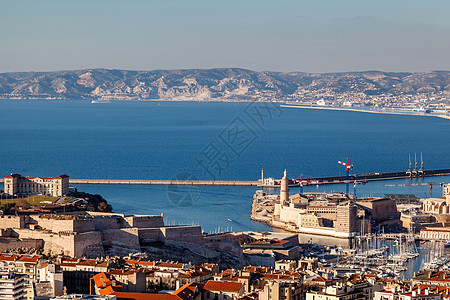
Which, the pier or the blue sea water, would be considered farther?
the pier

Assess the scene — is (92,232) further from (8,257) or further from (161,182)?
(161,182)

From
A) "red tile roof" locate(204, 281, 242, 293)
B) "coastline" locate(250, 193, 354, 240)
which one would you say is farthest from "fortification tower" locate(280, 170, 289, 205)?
"red tile roof" locate(204, 281, 242, 293)

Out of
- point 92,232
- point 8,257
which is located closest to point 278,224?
point 92,232

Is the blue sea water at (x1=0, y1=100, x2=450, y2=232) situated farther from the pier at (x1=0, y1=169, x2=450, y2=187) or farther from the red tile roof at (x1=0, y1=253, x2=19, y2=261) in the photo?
the red tile roof at (x1=0, y1=253, x2=19, y2=261)

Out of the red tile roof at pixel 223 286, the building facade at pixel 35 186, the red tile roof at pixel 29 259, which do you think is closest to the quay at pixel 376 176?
→ the building facade at pixel 35 186

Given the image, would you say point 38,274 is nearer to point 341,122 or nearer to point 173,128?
point 173,128

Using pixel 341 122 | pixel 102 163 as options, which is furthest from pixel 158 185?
pixel 341 122
